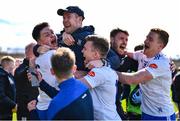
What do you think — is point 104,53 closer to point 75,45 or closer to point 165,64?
point 75,45

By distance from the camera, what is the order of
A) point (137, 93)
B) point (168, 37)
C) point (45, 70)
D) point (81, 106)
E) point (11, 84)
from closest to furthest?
point (81, 106), point (45, 70), point (168, 37), point (137, 93), point (11, 84)

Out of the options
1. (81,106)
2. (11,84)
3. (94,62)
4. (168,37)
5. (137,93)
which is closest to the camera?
(81,106)

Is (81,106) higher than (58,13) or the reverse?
the reverse

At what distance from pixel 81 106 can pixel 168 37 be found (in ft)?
8.91

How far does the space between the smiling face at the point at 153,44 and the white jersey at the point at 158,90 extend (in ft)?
0.33

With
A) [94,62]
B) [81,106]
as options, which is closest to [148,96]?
[94,62]

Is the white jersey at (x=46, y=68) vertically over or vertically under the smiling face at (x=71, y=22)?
under

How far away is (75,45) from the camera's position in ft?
20.6

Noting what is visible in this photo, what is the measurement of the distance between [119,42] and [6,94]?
12.1 feet

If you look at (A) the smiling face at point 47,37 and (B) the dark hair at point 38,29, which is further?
(B) the dark hair at point 38,29

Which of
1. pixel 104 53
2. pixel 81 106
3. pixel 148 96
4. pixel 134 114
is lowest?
pixel 134 114

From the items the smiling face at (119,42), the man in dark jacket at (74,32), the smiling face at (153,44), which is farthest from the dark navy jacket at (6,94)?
the smiling face at (153,44)

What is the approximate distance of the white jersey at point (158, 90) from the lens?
6.80 m

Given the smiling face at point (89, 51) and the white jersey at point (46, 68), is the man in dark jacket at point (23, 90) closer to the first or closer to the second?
the white jersey at point (46, 68)
